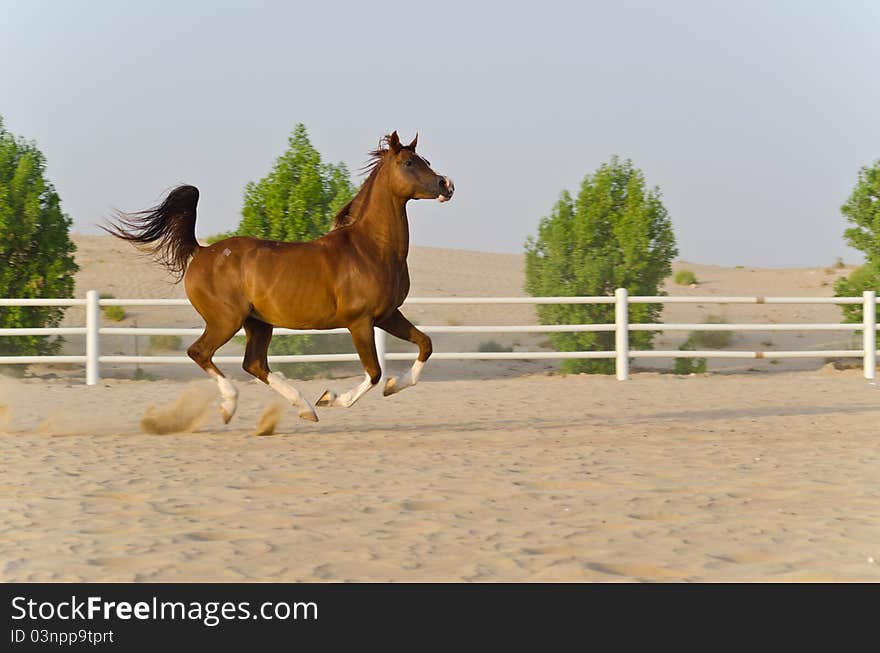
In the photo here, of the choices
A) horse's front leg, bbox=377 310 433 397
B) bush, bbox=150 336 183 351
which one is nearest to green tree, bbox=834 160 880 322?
horse's front leg, bbox=377 310 433 397

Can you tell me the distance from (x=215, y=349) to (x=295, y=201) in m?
8.00

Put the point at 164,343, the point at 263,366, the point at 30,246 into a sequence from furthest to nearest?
1. the point at 164,343
2. the point at 30,246
3. the point at 263,366

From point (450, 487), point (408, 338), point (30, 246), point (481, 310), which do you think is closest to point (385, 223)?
point (408, 338)

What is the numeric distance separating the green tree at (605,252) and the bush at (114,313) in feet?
53.0

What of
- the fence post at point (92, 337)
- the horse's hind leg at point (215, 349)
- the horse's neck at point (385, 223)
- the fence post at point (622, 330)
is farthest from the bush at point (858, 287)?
the horse's hind leg at point (215, 349)

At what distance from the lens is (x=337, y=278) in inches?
318

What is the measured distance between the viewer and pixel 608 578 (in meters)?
4.30

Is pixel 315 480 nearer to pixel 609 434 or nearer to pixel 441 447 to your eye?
pixel 441 447

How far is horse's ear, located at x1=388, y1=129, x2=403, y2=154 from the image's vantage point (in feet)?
26.3

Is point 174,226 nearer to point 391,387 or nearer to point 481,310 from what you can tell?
point 391,387

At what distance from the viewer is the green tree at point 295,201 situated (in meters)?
16.0
